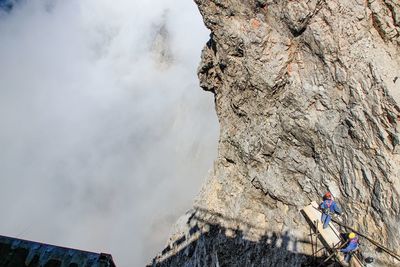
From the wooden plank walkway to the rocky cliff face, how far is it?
Answer: 100 cm

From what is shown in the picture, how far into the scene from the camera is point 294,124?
19859 millimetres

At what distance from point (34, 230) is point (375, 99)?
152 metres

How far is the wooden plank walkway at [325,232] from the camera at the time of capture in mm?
14859

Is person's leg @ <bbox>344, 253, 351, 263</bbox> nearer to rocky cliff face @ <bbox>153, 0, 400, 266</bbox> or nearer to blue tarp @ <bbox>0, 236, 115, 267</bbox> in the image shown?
rocky cliff face @ <bbox>153, 0, 400, 266</bbox>

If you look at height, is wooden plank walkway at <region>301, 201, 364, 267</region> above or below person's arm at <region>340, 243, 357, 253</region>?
above

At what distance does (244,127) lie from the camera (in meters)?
23.8

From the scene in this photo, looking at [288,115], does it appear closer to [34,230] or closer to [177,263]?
[177,263]

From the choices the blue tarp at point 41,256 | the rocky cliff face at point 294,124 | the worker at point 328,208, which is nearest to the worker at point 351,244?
the rocky cliff face at point 294,124

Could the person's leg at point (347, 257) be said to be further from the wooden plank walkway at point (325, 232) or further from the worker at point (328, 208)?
the worker at point (328, 208)

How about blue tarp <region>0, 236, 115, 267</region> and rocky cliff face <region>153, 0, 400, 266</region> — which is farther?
rocky cliff face <region>153, 0, 400, 266</region>

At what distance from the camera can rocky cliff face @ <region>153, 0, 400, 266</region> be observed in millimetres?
15805

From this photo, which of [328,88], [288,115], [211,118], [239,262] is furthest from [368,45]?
[211,118]

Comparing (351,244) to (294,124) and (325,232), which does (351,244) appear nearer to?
(325,232)

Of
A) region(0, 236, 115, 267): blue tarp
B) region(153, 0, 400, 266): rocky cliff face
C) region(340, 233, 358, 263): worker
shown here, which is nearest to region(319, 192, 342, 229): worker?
region(153, 0, 400, 266): rocky cliff face
